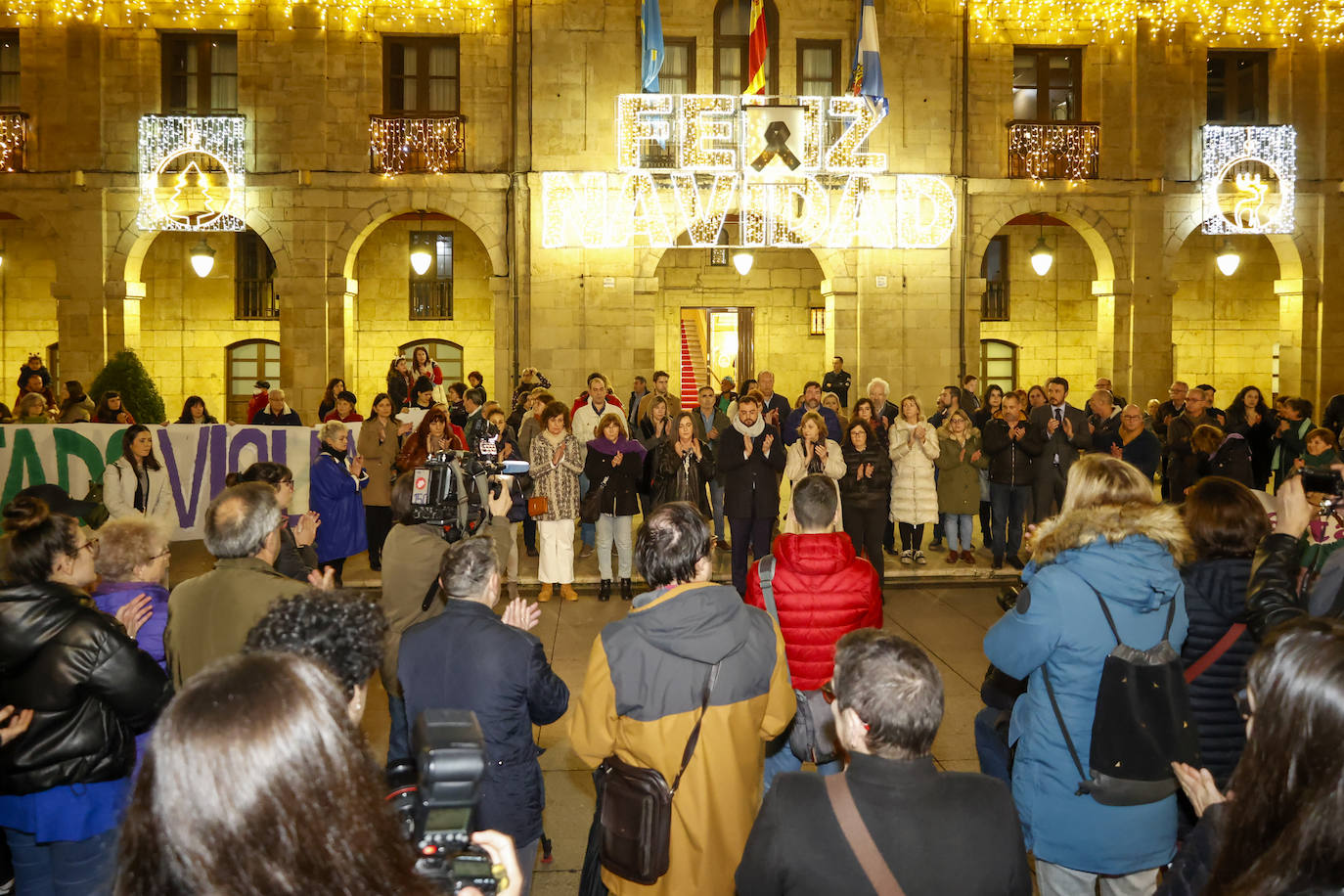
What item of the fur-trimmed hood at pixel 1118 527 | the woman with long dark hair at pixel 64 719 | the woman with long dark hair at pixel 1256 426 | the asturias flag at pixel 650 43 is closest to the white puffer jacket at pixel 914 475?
the woman with long dark hair at pixel 1256 426

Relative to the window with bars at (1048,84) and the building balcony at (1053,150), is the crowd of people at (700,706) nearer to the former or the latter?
the building balcony at (1053,150)

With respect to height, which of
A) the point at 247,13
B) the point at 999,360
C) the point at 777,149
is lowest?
the point at 999,360

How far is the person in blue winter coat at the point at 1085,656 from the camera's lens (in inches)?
140

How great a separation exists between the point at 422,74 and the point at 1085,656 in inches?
670

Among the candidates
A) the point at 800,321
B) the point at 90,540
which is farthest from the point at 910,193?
the point at 90,540

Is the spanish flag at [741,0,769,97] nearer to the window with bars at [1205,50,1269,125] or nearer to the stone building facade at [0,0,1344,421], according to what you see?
the stone building facade at [0,0,1344,421]

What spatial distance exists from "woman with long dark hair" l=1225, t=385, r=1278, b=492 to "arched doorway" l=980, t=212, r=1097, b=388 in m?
8.37

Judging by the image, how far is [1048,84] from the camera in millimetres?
18844

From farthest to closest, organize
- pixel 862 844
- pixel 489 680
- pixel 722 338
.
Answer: pixel 722 338
pixel 489 680
pixel 862 844

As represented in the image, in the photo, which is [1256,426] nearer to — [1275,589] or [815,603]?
[1275,589]

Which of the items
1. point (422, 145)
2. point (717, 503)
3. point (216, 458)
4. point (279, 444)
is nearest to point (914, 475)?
point (717, 503)

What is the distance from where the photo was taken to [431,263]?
22.1 metres

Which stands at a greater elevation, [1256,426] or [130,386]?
[130,386]

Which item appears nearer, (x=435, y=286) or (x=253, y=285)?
(x=253, y=285)
